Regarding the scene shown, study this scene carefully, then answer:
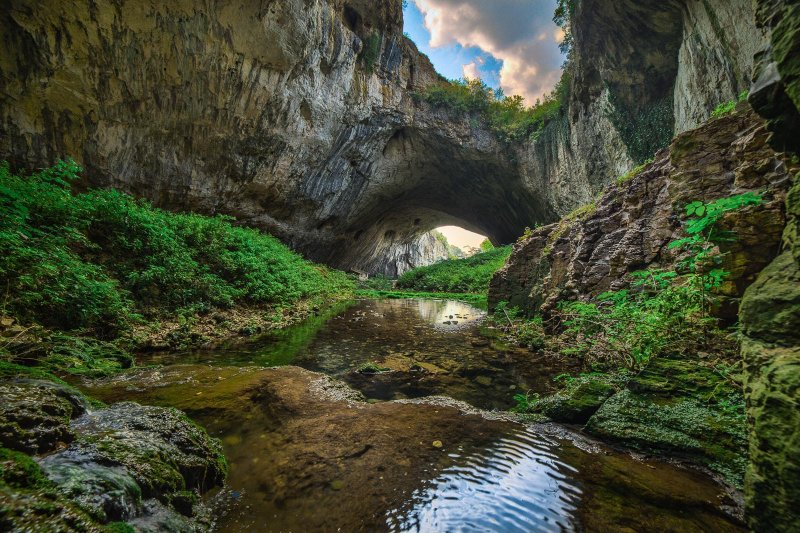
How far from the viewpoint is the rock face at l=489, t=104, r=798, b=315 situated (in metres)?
2.80

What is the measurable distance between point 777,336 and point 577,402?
5.48 ft

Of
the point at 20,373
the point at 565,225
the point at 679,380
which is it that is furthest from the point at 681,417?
the point at 565,225

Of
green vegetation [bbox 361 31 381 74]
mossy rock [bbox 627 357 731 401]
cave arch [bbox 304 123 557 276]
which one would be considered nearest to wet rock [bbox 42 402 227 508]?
mossy rock [bbox 627 357 731 401]

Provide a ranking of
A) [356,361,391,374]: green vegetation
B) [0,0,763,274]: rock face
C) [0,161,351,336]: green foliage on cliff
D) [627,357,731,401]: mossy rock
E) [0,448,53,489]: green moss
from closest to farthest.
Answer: [0,448,53,489]: green moss
[627,357,731,401]: mossy rock
[0,161,351,336]: green foliage on cliff
[356,361,391,374]: green vegetation
[0,0,763,274]: rock face

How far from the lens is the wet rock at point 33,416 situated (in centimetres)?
137

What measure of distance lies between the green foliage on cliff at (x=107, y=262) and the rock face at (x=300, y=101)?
10.5 ft

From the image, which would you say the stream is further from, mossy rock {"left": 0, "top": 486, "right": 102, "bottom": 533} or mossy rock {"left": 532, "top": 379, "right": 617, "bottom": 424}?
mossy rock {"left": 0, "top": 486, "right": 102, "bottom": 533}

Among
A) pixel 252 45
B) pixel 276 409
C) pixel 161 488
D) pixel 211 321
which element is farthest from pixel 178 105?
pixel 161 488

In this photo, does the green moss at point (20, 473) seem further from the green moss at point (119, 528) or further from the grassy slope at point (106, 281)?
the grassy slope at point (106, 281)

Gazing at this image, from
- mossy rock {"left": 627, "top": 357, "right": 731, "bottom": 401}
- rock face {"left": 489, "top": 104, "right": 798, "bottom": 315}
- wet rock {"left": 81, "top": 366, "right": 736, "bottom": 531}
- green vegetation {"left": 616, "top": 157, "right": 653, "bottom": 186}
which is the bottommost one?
wet rock {"left": 81, "top": 366, "right": 736, "bottom": 531}

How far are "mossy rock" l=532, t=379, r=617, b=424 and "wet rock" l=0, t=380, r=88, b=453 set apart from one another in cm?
340

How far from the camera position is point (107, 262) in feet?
19.3

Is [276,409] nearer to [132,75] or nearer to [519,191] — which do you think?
[132,75]

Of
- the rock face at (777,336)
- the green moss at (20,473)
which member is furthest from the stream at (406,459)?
the green moss at (20,473)
